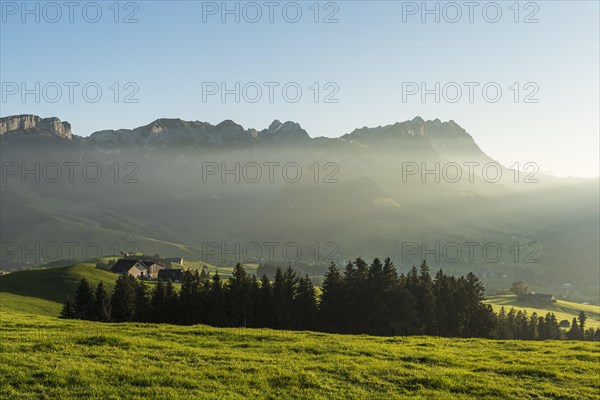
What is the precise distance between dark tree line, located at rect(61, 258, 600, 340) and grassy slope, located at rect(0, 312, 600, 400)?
49.0 meters

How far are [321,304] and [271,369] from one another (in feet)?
224

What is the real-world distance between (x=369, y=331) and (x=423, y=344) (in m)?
46.7

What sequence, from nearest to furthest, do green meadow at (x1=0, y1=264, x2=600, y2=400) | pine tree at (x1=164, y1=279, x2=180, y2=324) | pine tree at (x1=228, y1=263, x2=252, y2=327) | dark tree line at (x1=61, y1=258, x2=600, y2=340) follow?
1. green meadow at (x1=0, y1=264, x2=600, y2=400)
2. dark tree line at (x1=61, y1=258, x2=600, y2=340)
3. pine tree at (x1=228, y1=263, x2=252, y2=327)
4. pine tree at (x1=164, y1=279, x2=180, y2=324)

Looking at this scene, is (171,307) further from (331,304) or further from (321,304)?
(331,304)

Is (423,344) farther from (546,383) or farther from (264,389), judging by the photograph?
(264,389)

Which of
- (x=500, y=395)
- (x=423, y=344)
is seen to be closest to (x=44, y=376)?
(x=500, y=395)

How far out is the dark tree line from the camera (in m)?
88.6

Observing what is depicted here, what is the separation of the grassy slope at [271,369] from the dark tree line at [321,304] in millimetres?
49021

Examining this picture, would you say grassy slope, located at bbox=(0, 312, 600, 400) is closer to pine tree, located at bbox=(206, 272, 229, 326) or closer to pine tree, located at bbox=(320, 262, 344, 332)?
pine tree, located at bbox=(206, 272, 229, 326)

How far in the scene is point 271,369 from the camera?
87.0ft

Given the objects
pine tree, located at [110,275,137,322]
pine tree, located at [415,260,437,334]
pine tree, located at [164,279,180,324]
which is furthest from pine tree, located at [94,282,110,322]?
pine tree, located at [415,260,437,334]

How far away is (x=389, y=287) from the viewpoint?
88812mm

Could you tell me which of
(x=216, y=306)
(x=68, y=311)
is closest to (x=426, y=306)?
(x=216, y=306)

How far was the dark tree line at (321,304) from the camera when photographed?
3489 inches
